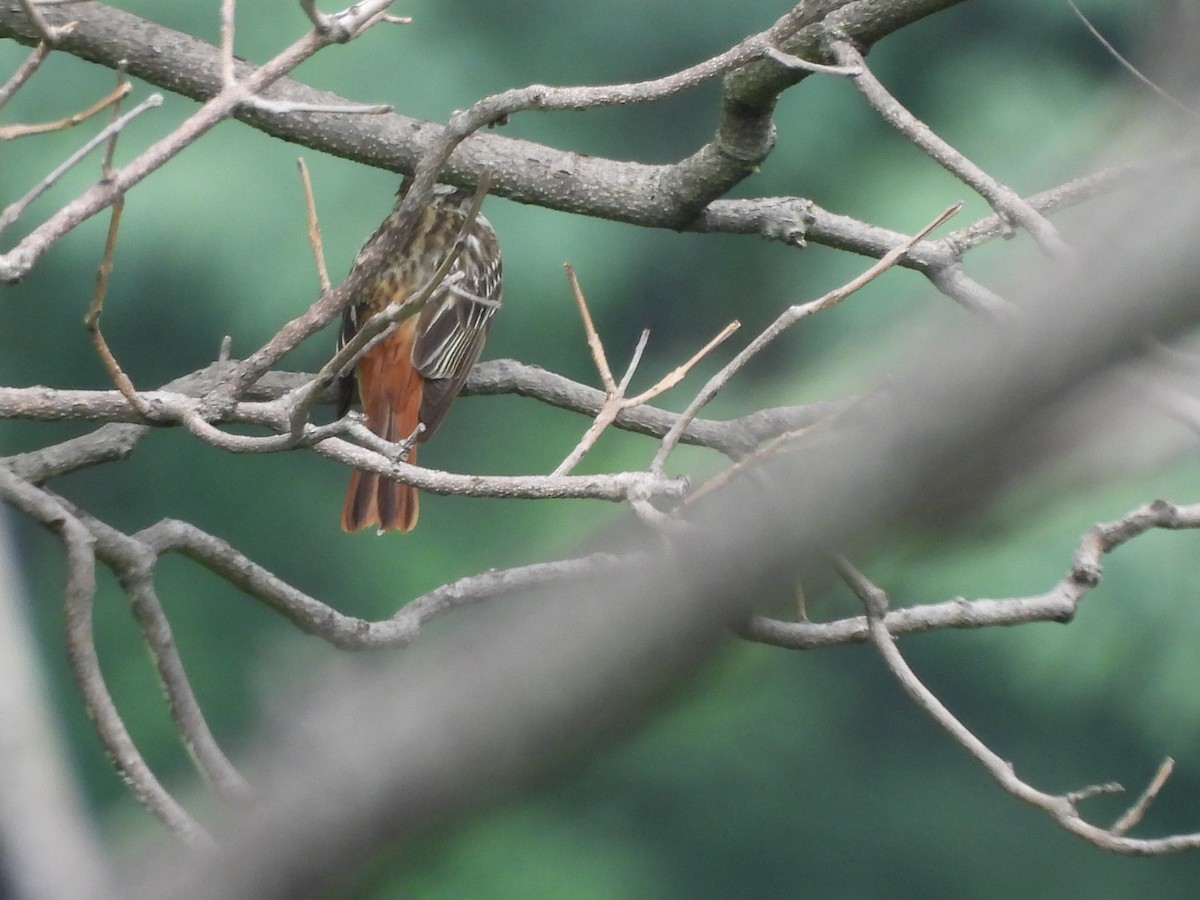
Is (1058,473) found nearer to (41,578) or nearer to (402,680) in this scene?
(402,680)

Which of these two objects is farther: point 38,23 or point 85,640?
point 85,640

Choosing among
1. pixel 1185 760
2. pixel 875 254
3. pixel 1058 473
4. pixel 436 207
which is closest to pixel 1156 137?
pixel 1058 473

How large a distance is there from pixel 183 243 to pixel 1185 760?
1.49m

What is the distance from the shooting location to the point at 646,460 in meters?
1.62

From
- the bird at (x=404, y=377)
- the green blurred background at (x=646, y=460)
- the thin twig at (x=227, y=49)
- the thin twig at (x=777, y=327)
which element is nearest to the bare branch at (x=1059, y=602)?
the thin twig at (x=777, y=327)

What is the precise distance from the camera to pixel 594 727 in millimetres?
214

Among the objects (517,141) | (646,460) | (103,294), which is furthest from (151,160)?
(646,460)

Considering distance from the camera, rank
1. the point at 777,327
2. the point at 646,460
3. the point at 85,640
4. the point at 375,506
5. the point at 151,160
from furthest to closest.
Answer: the point at 646,460
the point at 375,506
the point at 85,640
the point at 777,327
the point at 151,160

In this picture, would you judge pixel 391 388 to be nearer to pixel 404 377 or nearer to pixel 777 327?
pixel 404 377

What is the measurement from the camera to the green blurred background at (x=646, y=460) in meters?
1.72

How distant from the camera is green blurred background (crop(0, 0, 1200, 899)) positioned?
5.64ft

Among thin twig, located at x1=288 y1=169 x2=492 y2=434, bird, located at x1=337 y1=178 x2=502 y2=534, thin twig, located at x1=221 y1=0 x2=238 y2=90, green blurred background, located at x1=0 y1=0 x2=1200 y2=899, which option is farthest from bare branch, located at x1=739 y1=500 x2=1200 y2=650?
green blurred background, located at x1=0 y1=0 x2=1200 y2=899

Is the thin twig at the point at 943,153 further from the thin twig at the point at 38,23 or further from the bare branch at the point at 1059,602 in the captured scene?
the thin twig at the point at 38,23

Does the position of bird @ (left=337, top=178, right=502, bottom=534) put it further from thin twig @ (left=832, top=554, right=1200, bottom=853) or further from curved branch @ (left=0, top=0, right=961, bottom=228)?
thin twig @ (left=832, top=554, right=1200, bottom=853)
